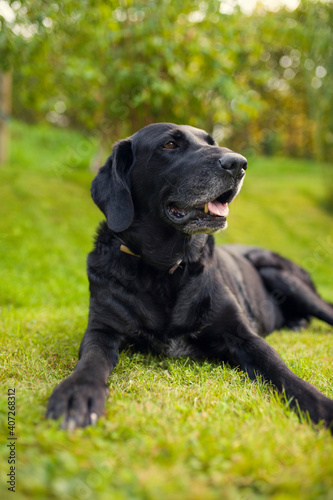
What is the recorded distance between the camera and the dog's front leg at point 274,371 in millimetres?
1674

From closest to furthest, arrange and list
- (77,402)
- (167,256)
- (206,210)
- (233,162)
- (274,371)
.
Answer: (77,402), (274,371), (233,162), (206,210), (167,256)

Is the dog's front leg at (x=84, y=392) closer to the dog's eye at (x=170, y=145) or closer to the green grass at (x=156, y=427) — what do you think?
the green grass at (x=156, y=427)

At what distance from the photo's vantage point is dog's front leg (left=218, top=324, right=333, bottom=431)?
167cm

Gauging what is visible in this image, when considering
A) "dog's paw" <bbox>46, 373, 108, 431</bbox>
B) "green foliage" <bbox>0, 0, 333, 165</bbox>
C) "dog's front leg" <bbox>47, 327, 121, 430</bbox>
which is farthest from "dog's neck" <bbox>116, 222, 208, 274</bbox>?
"green foliage" <bbox>0, 0, 333, 165</bbox>

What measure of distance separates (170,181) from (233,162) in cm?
43

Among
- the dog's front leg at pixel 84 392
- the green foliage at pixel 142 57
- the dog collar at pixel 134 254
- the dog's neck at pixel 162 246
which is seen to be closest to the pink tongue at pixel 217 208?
the dog's neck at pixel 162 246

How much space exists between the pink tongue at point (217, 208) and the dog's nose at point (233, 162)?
24 centimetres

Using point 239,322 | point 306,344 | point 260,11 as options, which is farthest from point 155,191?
point 260,11

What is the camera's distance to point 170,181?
251 centimetres

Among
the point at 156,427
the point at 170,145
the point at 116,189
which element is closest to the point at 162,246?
the point at 116,189

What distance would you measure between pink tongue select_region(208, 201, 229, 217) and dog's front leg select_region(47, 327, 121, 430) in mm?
1037

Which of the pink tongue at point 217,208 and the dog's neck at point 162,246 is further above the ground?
the pink tongue at point 217,208

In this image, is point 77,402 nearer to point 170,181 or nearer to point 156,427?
point 156,427

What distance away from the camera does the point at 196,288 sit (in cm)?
248
